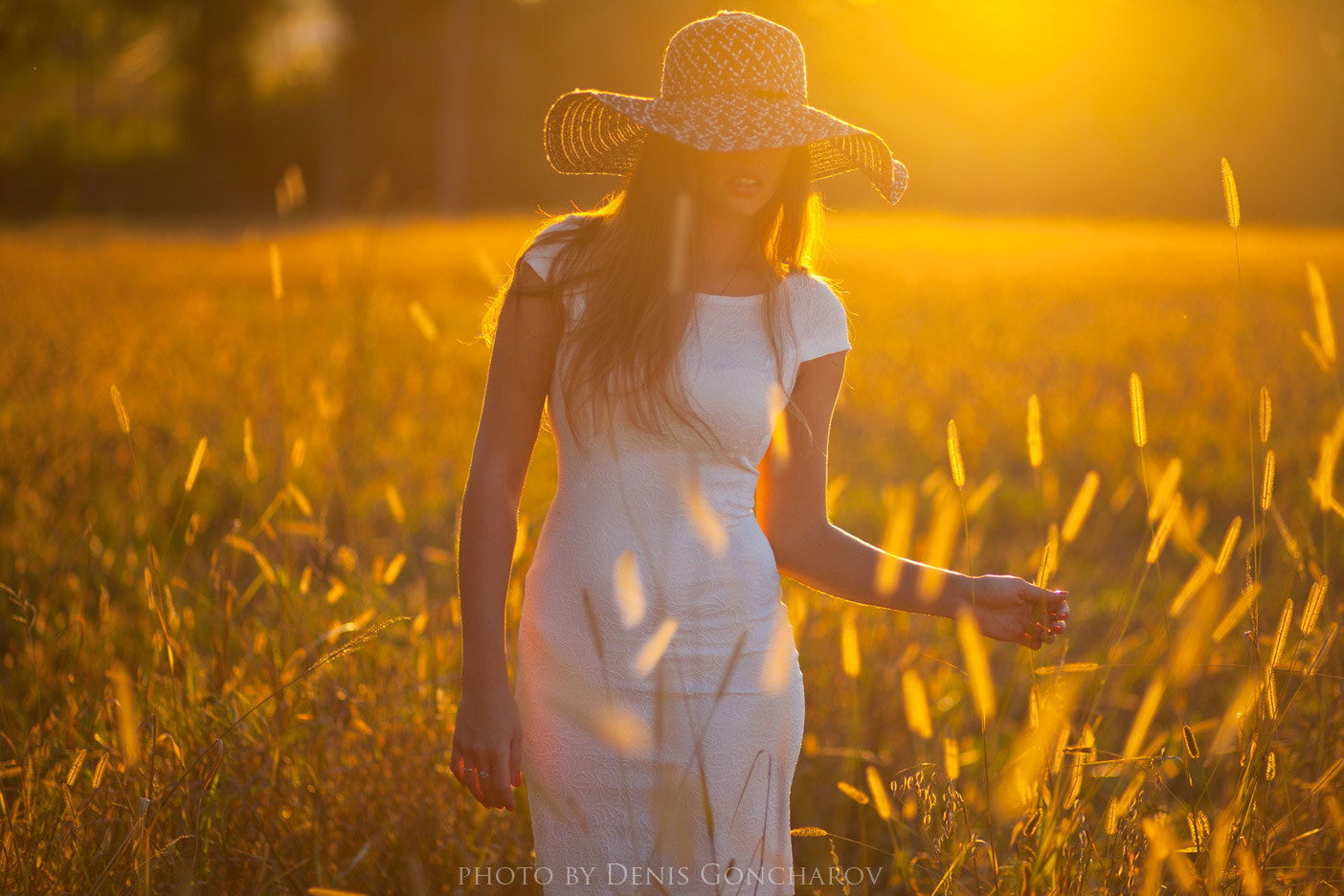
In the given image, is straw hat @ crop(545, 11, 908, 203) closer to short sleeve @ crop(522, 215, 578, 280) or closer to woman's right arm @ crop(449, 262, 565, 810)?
short sleeve @ crop(522, 215, 578, 280)

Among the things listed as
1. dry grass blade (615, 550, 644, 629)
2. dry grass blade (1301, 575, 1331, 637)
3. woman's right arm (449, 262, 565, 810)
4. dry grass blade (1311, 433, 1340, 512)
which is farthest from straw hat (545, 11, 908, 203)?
dry grass blade (1301, 575, 1331, 637)

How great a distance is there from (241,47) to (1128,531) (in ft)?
104

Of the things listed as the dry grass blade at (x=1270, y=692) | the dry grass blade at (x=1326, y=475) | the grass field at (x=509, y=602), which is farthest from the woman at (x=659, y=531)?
the dry grass blade at (x=1326, y=475)

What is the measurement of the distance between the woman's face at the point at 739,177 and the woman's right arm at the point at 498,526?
0.32 metres

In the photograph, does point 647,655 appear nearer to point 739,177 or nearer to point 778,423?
point 778,423

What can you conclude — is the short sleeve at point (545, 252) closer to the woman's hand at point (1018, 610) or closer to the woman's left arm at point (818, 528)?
the woman's left arm at point (818, 528)

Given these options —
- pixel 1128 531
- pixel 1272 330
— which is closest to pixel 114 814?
pixel 1128 531

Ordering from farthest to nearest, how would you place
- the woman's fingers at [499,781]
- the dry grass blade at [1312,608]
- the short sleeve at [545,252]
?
the short sleeve at [545,252]
the woman's fingers at [499,781]
the dry grass blade at [1312,608]

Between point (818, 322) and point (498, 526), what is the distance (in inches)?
24.4

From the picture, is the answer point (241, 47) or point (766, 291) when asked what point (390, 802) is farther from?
point (241, 47)

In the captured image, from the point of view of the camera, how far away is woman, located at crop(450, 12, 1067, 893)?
149cm

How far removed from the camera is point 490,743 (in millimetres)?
1456

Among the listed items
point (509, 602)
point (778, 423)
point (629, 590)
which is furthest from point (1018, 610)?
point (509, 602)

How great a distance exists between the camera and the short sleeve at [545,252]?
1.55 m
